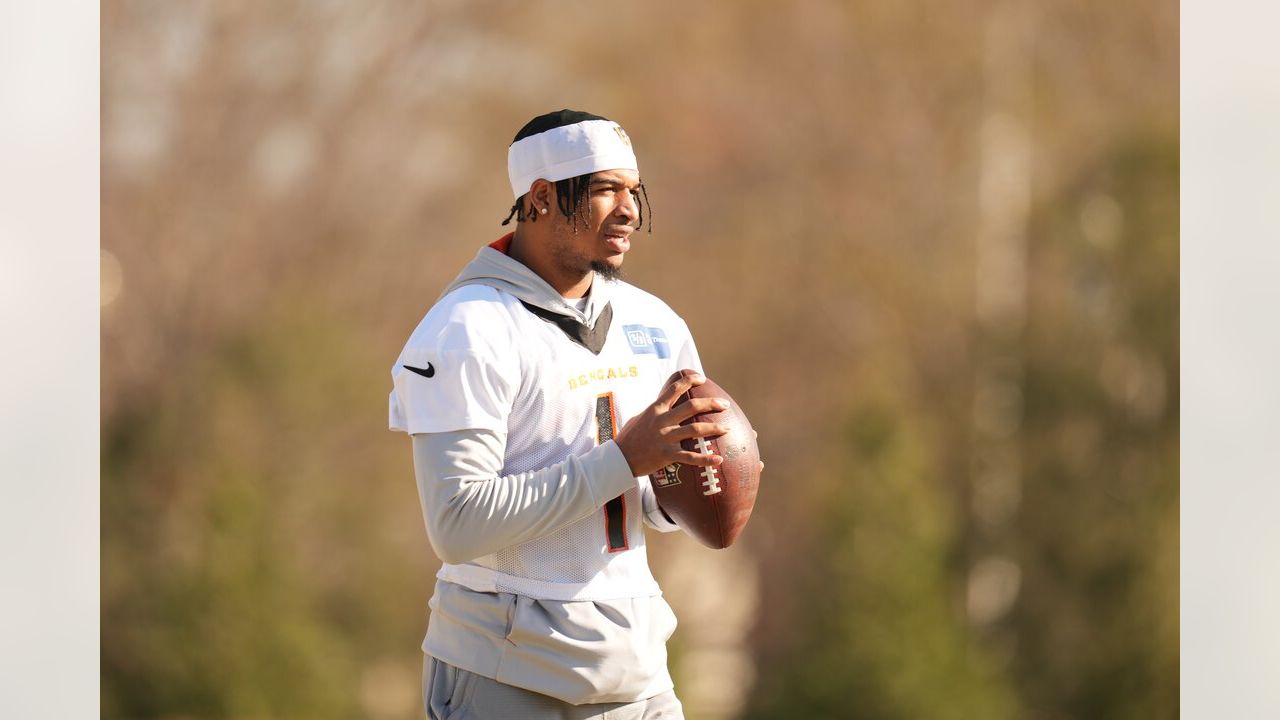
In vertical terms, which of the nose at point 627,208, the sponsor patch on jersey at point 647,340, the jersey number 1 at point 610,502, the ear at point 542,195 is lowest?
the jersey number 1 at point 610,502

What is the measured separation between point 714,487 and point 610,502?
7.1 inches

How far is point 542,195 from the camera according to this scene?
89.4 inches

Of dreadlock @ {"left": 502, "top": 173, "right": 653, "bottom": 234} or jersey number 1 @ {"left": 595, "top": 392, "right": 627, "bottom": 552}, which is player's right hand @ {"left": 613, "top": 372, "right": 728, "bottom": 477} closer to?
jersey number 1 @ {"left": 595, "top": 392, "right": 627, "bottom": 552}

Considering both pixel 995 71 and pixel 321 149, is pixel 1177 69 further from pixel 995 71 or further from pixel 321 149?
pixel 321 149

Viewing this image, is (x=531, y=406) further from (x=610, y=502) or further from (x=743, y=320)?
(x=743, y=320)

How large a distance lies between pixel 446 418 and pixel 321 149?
4.38 meters

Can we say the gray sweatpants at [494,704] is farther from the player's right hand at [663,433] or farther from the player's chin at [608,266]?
the player's chin at [608,266]

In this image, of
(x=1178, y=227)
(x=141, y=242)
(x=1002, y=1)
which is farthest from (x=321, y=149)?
(x=1178, y=227)

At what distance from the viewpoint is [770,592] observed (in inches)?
247

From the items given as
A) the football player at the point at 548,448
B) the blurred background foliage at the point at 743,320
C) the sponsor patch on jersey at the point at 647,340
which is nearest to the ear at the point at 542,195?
the football player at the point at 548,448

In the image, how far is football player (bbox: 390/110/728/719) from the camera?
81.0 inches

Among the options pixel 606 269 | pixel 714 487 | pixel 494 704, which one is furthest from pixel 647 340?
pixel 494 704

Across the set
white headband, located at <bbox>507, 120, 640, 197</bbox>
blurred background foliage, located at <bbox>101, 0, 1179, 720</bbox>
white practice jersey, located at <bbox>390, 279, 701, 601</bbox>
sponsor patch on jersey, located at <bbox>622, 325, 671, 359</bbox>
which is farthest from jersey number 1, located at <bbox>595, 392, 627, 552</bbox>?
blurred background foliage, located at <bbox>101, 0, 1179, 720</bbox>

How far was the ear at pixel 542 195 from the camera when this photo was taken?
7.42ft
